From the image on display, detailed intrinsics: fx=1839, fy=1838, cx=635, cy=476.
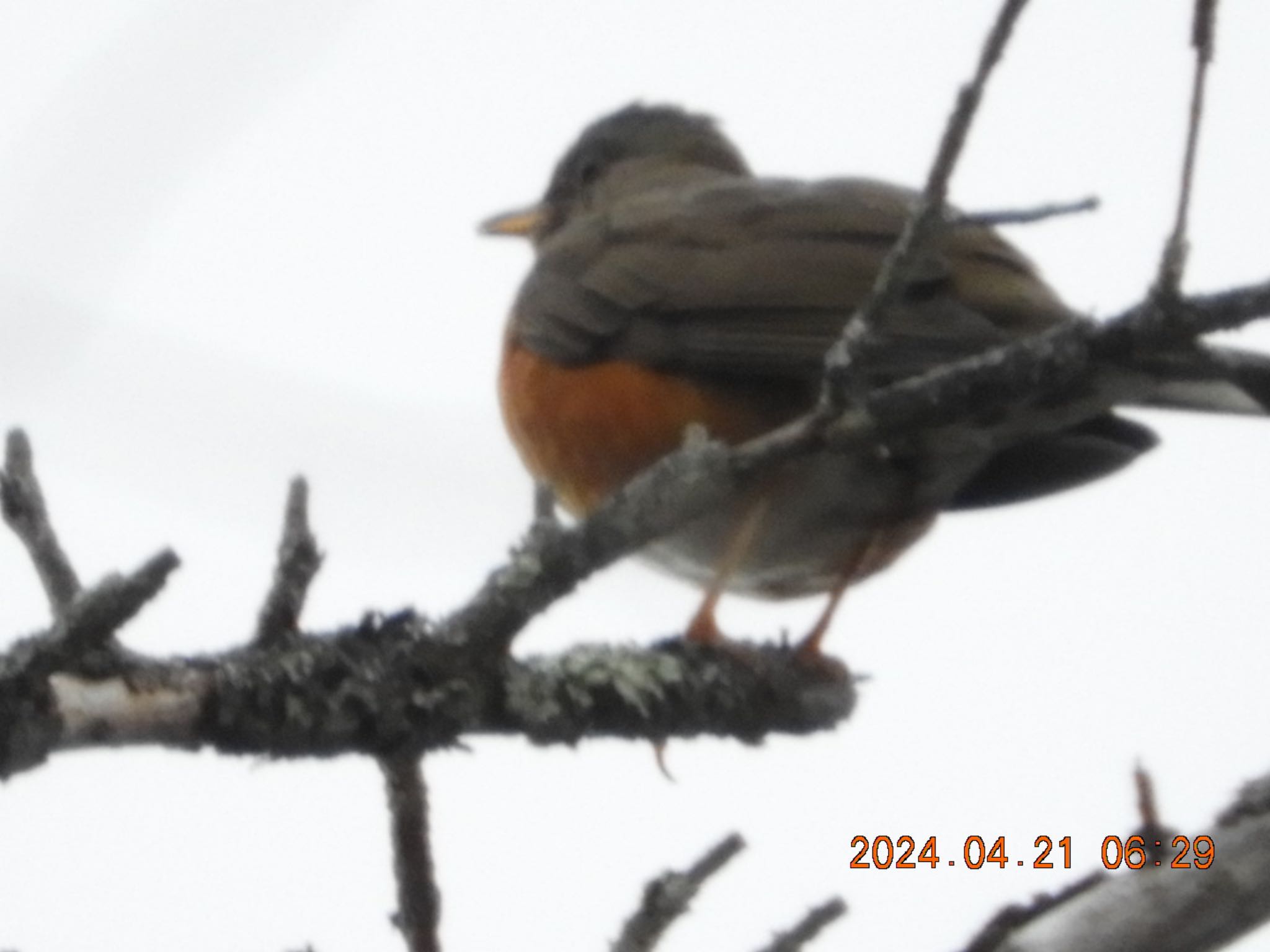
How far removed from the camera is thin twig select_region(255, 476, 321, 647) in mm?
1987

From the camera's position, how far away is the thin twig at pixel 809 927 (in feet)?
6.50

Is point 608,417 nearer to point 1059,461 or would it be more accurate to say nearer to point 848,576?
point 848,576

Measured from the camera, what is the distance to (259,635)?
2.12 meters

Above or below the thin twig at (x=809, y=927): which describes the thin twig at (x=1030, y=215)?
above

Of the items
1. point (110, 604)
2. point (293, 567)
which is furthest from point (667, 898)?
point (110, 604)

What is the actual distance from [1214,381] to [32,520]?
1.92 m

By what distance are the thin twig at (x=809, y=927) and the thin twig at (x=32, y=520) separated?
2.74 ft

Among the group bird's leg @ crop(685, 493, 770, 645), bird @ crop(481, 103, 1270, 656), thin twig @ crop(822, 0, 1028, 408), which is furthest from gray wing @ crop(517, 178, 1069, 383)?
thin twig @ crop(822, 0, 1028, 408)

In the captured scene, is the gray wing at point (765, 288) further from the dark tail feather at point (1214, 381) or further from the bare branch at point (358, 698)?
the bare branch at point (358, 698)

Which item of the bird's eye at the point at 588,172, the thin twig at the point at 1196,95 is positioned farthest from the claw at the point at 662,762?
the bird's eye at the point at 588,172

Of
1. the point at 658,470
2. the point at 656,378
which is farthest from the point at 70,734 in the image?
the point at 656,378

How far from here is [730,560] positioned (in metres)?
3.69

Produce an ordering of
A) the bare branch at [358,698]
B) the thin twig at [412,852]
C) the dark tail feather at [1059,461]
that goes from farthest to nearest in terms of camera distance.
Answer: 1. the dark tail feather at [1059,461]
2. the thin twig at [412,852]
3. the bare branch at [358,698]

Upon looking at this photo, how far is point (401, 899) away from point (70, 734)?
1.87 feet
